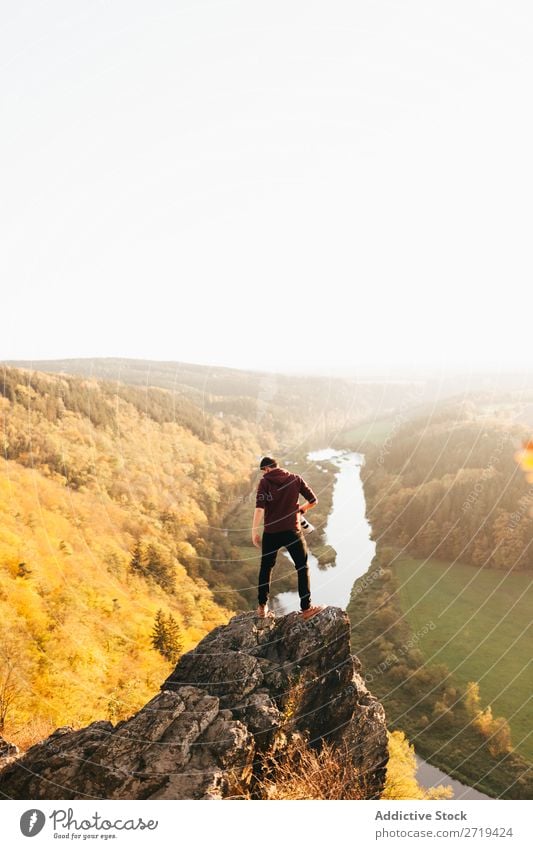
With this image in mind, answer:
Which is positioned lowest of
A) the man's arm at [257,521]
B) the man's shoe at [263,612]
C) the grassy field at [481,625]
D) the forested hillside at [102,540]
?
the grassy field at [481,625]

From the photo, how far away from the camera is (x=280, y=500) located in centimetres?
974

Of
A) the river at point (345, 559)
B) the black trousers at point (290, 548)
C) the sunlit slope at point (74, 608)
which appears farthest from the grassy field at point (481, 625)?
the black trousers at point (290, 548)

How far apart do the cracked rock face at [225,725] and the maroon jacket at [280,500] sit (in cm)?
307

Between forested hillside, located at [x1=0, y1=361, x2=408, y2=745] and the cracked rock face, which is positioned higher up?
the cracked rock face

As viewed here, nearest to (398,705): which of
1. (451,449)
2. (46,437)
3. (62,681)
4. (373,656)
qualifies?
(373,656)

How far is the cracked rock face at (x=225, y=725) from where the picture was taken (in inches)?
331

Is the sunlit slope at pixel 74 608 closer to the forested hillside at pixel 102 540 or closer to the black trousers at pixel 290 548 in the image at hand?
the forested hillside at pixel 102 540

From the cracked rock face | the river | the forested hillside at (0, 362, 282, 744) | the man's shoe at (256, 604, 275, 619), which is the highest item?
the man's shoe at (256, 604, 275, 619)

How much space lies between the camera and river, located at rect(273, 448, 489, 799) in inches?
1414

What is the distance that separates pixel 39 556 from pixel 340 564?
1607 inches

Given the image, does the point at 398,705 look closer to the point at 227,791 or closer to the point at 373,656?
the point at 373,656
